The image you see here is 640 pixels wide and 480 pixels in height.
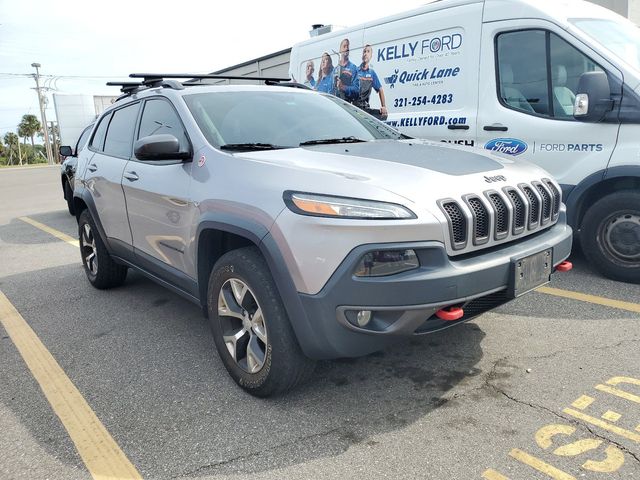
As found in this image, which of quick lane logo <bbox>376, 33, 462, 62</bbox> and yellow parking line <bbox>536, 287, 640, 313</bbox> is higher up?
quick lane logo <bbox>376, 33, 462, 62</bbox>

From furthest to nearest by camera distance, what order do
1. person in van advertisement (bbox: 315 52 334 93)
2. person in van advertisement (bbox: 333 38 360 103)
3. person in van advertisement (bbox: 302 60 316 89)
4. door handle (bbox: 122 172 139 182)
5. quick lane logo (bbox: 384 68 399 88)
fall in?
person in van advertisement (bbox: 302 60 316 89)
person in van advertisement (bbox: 315 52 334 93)
person in van advertisement (bbox: 333 38 360 103)
quick lane logo (bbox: 384 68 399 88)
door handle (bbox: 122 172 139 182)

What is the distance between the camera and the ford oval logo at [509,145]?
4.92 metres

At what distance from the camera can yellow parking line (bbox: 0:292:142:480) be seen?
2354 millimetres

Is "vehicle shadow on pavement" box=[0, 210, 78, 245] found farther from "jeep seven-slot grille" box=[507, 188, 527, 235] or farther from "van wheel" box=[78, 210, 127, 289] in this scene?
"jeep seven-slot grille" box=[507, 188, 527, 235]

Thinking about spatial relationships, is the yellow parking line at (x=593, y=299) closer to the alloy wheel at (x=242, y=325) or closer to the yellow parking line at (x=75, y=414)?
the alloy wheel at (x=242, y=325)

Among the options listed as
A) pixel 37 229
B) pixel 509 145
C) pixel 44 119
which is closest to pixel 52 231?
pixel 37 229

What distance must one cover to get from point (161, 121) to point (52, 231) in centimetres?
605

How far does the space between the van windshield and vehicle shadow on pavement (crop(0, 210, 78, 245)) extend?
7.16m

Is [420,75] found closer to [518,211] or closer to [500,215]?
[518,211]

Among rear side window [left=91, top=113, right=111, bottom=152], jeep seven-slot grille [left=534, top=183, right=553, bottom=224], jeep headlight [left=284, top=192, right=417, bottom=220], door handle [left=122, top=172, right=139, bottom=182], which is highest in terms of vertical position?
rear side window [left=91, top=113, right=111, bottom=152]

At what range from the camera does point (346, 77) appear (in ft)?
22.2

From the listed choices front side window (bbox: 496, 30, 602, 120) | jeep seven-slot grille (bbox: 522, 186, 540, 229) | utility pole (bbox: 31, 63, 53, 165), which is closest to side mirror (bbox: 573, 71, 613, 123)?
front side window (bbox: 496, 30, 602, 120)

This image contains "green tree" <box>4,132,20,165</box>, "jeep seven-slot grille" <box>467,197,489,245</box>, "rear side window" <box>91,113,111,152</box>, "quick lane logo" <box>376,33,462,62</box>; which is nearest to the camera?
"jeep seven-slot grille" <box>467,197,489,245</box>

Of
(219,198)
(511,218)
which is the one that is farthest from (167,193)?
(511,218)
